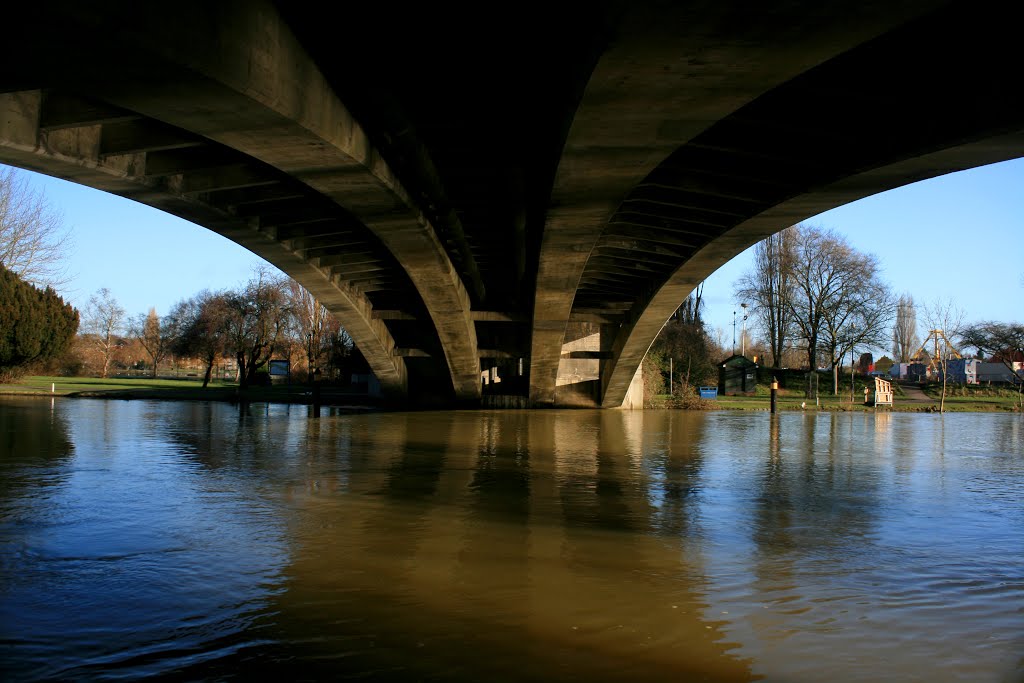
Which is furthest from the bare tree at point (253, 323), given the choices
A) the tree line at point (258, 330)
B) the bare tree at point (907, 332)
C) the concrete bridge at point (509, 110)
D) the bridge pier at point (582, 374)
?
the bare tree at point (907, 332)

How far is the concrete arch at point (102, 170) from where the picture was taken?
877 centimetres

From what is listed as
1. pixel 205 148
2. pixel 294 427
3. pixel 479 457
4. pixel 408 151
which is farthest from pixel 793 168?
pixel 294 427

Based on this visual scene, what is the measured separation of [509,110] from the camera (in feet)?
35.7

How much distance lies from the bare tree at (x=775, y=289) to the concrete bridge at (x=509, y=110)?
40.1 meters

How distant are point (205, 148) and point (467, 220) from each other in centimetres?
634

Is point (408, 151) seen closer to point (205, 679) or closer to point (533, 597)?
point (533, 597)

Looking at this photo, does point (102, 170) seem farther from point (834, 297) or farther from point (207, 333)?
point (834, 297)

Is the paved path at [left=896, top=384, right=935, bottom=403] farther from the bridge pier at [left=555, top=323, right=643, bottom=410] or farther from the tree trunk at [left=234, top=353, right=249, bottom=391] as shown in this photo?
the tree trunk at [left=234, top=353, right=249, bottom=391]

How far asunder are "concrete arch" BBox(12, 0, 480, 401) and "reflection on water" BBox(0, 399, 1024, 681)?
4.08 meters

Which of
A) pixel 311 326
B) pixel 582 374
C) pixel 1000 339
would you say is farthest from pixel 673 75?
pixel 1000 339

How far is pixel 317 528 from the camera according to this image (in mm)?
7480

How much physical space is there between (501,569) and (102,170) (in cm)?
816

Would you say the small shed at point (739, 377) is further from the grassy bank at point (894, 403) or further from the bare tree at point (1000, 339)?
the bare tree at point (1000, 339)

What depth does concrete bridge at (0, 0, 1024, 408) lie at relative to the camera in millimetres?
6492
